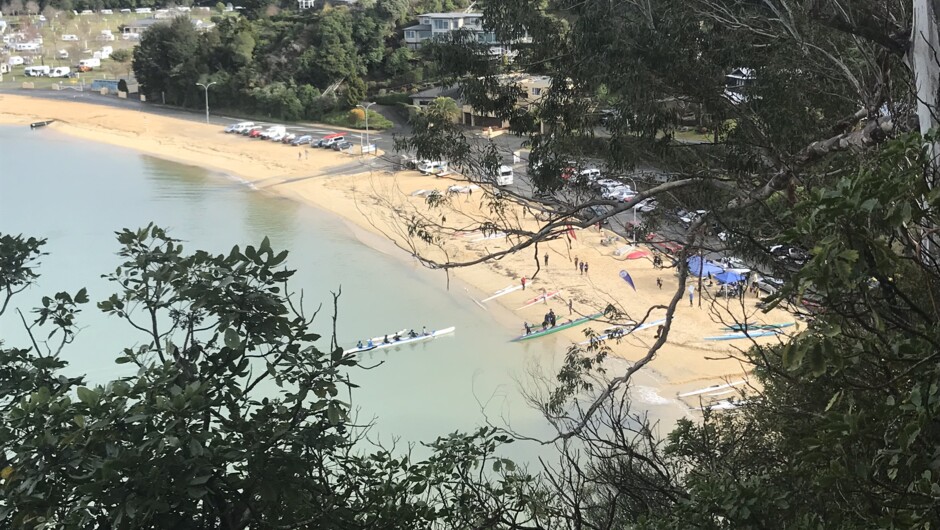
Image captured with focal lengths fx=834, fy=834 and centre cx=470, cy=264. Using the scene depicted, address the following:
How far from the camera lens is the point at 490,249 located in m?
17.2

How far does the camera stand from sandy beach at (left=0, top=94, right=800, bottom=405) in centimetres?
1155

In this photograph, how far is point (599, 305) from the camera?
1367 centimetres

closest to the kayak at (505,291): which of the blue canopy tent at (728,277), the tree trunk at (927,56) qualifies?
the blue canopy tent at (728,277)

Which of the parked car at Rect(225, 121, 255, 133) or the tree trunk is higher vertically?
the tree trunk

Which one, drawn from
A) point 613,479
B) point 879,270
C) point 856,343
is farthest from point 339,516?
point 879,270

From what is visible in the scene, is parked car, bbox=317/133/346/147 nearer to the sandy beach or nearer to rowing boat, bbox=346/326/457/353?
the sandy beach

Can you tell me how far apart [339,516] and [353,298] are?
11.9 metres

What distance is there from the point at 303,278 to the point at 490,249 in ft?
13.3

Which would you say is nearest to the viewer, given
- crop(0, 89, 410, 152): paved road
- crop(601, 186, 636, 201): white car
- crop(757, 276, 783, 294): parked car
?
crop(757, 276, 783, 294): parked car

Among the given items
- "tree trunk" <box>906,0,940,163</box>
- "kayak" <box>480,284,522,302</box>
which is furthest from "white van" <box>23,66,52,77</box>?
"tree trunk" <box>906,0,940,163</box>

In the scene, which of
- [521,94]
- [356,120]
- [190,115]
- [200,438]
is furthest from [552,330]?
[190,115]

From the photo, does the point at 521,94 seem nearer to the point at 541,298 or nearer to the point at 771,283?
the point at 771,283

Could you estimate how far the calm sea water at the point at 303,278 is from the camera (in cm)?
1061

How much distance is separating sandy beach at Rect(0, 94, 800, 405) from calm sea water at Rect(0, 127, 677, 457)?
636 mm
